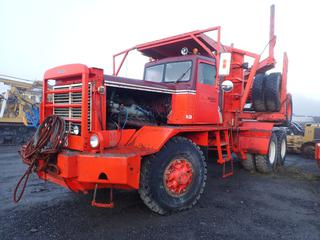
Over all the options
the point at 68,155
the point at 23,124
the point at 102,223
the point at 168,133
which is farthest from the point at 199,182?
the point at 23,124

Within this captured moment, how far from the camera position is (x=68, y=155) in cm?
367

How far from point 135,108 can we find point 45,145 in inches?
62.7

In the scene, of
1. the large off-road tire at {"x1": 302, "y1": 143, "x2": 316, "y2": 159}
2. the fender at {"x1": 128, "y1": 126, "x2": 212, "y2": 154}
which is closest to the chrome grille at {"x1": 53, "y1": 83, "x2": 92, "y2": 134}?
the fender at {"x1": 128, "y1": 126, "x2": 212, "y2": 154}

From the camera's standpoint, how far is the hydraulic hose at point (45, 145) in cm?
395

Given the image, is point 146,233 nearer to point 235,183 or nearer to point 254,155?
point 235,183

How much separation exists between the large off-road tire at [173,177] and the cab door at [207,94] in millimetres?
985

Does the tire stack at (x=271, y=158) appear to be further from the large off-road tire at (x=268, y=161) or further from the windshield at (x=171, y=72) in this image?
the windshield at (x=171, y=72)

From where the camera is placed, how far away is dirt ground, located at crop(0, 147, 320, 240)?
12.0 ft

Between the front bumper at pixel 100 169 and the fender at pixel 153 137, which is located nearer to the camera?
the front bumper at pixel 100 169

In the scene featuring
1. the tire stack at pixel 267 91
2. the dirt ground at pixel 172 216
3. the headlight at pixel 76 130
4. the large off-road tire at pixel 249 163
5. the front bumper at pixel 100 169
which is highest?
the tire stack at pixel 267 91

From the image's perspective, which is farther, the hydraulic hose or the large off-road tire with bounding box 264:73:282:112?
the large off-road tire with bounding box 264:73:282:112

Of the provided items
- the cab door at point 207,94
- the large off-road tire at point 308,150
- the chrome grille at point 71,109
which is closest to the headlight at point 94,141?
the chrome grille at point 71,109

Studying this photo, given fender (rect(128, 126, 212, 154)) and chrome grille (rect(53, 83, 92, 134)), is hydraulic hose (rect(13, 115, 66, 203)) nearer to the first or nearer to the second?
chrome grille (rect(53, 83, 92, 134))

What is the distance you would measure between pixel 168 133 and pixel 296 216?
7.94 feet
